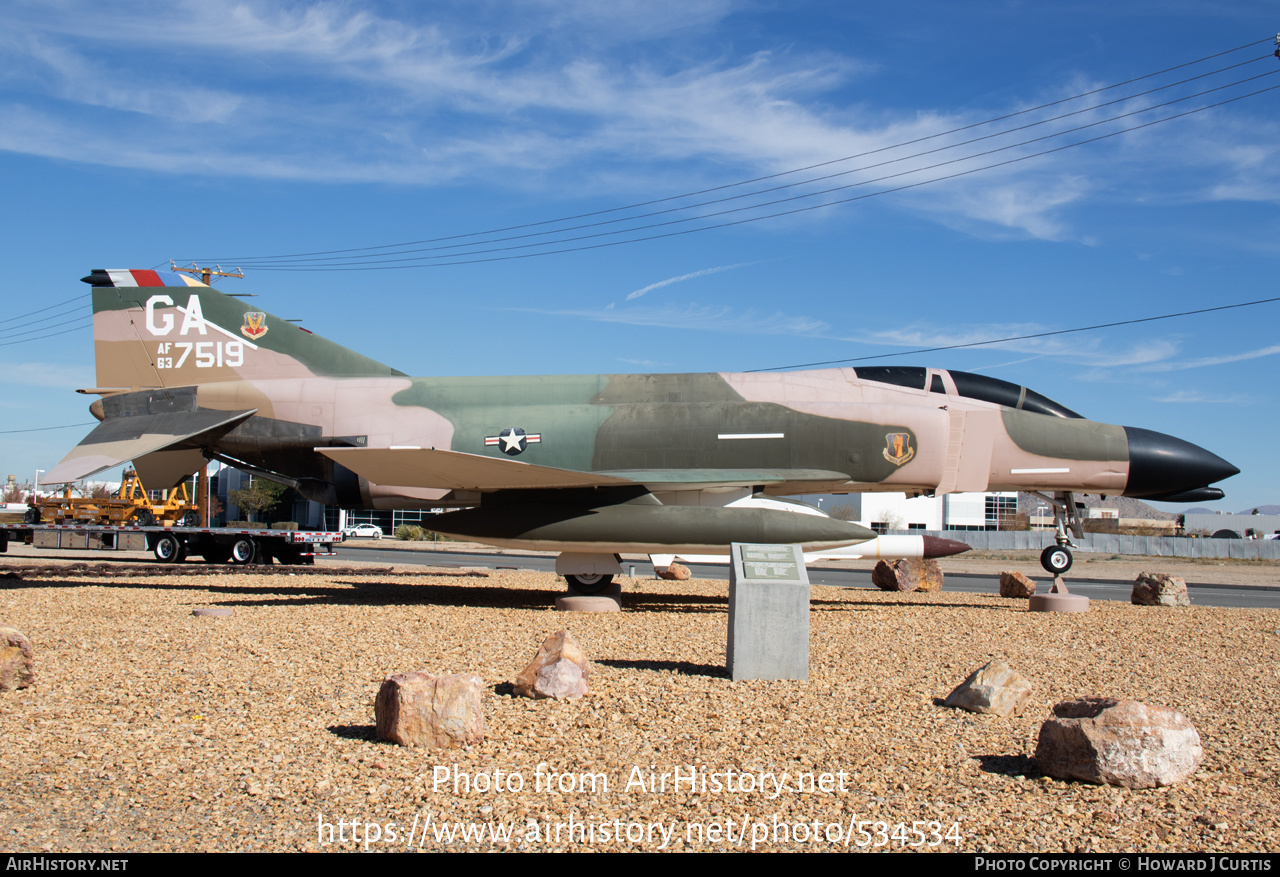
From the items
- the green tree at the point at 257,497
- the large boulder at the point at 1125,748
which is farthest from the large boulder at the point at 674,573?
the green tree at the point at 257,497

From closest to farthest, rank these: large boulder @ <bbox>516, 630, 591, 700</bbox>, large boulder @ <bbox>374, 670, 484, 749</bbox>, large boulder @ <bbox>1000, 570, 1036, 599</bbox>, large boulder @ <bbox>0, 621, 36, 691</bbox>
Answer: large boulder @ <bbox>374, 670, 484, 749</bbox>, large boulder @ <bbox>516, 630, 591, 700</bbox>, large boulder @ <bbox>0, 621, 36, 691</bbox>, large boulder @ <bbox>1000, 570, 1036, 599</bbox>

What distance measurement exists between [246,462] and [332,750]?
32.5 feet

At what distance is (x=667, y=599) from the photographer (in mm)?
13922

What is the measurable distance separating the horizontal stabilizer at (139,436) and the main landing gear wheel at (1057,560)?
1188 cm

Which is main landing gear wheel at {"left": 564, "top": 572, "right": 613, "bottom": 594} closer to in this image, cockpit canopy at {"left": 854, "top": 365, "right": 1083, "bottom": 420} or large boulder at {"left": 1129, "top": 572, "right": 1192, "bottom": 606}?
cockpit canopy at {"left": 854, "top": 365, "right": 1083, "bottom": 420}

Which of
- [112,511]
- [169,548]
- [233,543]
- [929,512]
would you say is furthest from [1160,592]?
[929,512]

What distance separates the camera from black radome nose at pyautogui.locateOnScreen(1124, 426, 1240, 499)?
1206 centimetres

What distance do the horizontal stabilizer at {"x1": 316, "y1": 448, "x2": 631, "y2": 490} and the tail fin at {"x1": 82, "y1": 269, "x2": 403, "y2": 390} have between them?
9.39 ft

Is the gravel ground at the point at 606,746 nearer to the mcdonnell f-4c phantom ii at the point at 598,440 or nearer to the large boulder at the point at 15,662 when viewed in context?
the large boulder at the point at 15,662

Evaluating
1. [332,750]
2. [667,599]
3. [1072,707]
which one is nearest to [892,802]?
[1072,707]

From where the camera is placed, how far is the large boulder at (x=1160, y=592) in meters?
13.7

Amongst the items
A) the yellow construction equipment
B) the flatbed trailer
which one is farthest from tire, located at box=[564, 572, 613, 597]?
the yellow construction equipment

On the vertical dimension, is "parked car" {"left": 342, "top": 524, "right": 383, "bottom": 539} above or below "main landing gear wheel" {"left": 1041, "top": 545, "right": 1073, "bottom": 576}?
below

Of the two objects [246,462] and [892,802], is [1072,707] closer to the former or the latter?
[892,802]
